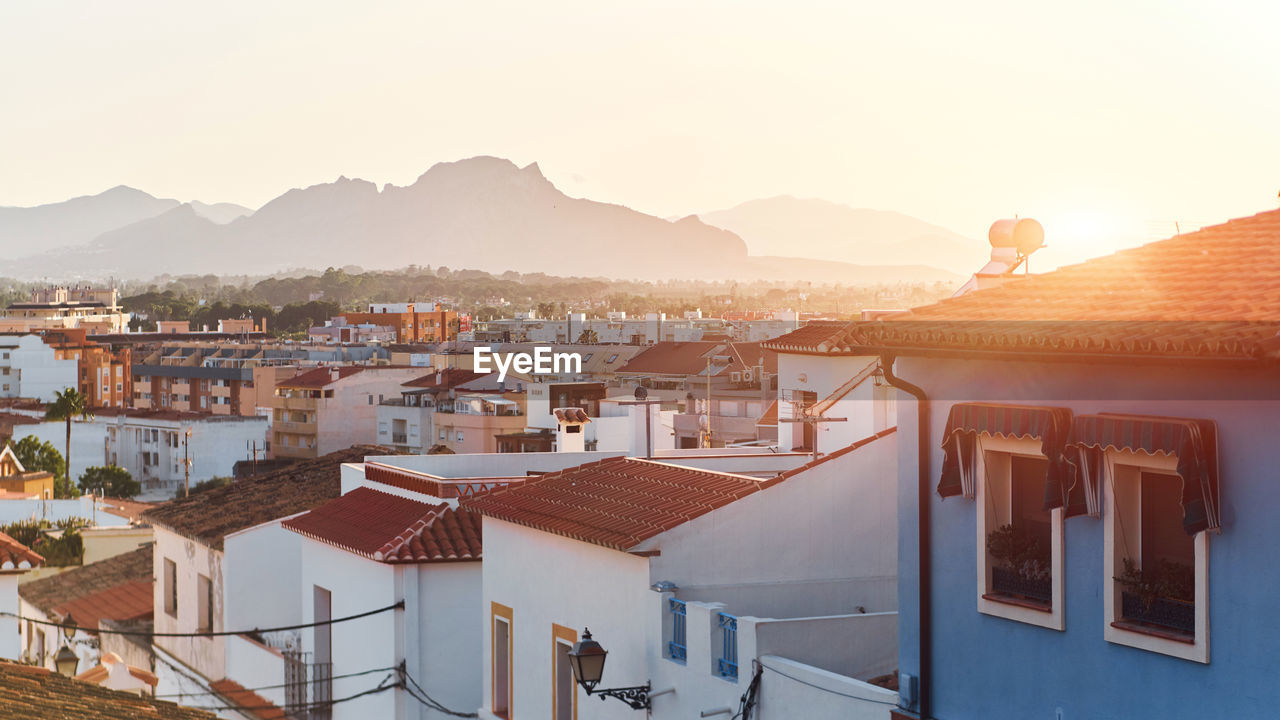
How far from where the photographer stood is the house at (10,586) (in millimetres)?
A: 15633

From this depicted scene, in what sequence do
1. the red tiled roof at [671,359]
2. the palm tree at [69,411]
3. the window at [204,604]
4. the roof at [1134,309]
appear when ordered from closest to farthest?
the roof at [1134,309], the window at [204,604], the red tiled roof at [671,359], the palm tree at [69,411]

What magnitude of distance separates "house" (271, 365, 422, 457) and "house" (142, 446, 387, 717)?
185ft

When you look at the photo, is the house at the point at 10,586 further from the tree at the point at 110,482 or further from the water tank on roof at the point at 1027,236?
the tree at the point at 110,482

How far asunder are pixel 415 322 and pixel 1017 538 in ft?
579

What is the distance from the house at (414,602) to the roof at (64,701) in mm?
3390

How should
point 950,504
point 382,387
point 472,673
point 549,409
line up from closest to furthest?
point 950,504
point 472,673
point 549,409
point 382,387

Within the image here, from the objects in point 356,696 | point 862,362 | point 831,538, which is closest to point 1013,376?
point 831,538

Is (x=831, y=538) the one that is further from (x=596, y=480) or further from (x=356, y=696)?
(x=356, y=696)

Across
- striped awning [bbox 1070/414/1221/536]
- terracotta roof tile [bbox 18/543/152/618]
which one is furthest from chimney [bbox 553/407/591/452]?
striped awning [bbox 1070/414/1221/536]

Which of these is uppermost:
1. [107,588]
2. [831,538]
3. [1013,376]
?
[1013,376]

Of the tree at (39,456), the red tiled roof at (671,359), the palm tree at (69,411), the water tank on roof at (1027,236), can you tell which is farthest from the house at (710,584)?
the palm tree at (69,411)

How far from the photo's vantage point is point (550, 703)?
13.3 meters

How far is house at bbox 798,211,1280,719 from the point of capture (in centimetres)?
681

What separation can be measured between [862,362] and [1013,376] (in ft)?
44.1
